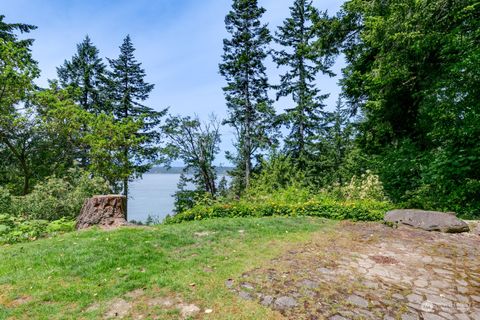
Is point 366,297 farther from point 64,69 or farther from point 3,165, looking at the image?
point 64,69

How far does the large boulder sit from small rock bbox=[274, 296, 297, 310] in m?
4.63

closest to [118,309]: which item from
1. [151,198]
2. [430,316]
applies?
[430,316]

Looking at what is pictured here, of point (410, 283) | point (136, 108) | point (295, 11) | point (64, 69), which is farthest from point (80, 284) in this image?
point (64, 69)

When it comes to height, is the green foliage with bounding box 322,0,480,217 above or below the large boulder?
above

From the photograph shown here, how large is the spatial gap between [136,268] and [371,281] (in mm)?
3051

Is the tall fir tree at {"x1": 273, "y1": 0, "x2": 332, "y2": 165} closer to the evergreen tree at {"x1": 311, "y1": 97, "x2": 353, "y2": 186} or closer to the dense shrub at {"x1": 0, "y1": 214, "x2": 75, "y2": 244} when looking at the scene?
the evergreen tree at {"x1": 311, "y1": 97, "x2": 353, "y2": 186}

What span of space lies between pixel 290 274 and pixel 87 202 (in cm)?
517

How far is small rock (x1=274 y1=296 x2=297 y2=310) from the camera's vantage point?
266 cm

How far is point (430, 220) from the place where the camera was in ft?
19.4

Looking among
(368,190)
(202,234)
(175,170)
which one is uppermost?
(175,170)

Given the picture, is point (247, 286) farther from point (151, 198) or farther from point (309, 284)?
point (151, 198)

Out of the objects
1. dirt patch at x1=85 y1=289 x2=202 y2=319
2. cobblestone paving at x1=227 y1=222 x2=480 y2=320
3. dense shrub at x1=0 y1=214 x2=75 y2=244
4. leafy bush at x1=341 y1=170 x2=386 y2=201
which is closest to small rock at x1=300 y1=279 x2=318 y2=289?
cobblestone paving at x1=227 y1=222 x2=480 y2=320

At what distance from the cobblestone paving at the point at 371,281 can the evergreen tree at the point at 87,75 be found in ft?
61.0

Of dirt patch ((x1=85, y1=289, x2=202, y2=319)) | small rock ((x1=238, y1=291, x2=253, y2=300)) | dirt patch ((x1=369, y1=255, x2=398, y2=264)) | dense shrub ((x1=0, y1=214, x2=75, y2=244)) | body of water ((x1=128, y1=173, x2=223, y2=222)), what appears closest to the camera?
dirt patch ((x1=85, y1=289, x2=202, y2=319))
